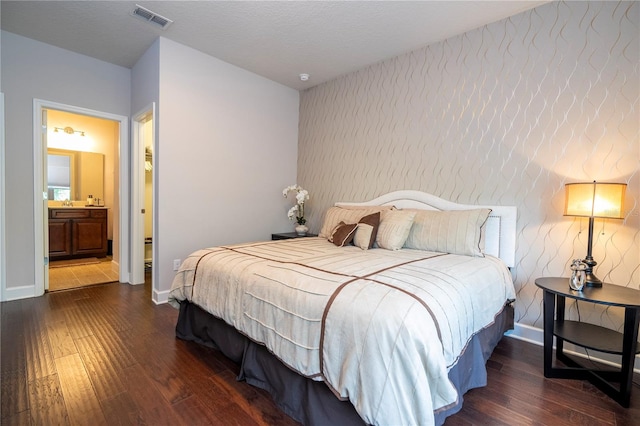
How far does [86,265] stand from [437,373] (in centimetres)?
551

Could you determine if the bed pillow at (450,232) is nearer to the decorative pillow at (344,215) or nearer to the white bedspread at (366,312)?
the white bedspread at (366,312)

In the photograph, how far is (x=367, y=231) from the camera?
2.65 metres

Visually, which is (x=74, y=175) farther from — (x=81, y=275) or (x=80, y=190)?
(x=81, y=275)

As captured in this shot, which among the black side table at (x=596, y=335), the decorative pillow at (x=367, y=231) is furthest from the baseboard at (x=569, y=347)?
the decorative pillow at (x=367, y=231)

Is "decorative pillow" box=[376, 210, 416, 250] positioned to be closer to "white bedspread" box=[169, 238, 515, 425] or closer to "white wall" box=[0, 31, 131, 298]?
"white bedspread" box=[169, 238, 515, 425]

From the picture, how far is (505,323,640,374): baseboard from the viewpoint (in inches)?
82.0

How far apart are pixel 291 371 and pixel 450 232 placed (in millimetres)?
1657

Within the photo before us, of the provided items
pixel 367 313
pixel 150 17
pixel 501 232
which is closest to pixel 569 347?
pixel 501 232

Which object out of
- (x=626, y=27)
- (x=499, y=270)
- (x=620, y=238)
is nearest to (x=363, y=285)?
(x=499, y=270)

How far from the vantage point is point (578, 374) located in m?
1.89

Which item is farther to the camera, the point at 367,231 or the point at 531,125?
the point at 367,231

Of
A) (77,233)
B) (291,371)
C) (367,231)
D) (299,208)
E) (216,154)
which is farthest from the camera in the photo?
(77,233)

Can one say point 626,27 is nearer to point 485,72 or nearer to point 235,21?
point 485,72

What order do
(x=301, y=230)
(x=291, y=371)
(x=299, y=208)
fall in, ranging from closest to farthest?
1. (x=291, y=371)
2. (x=301, y=230)
3. (x=299, y=208)
